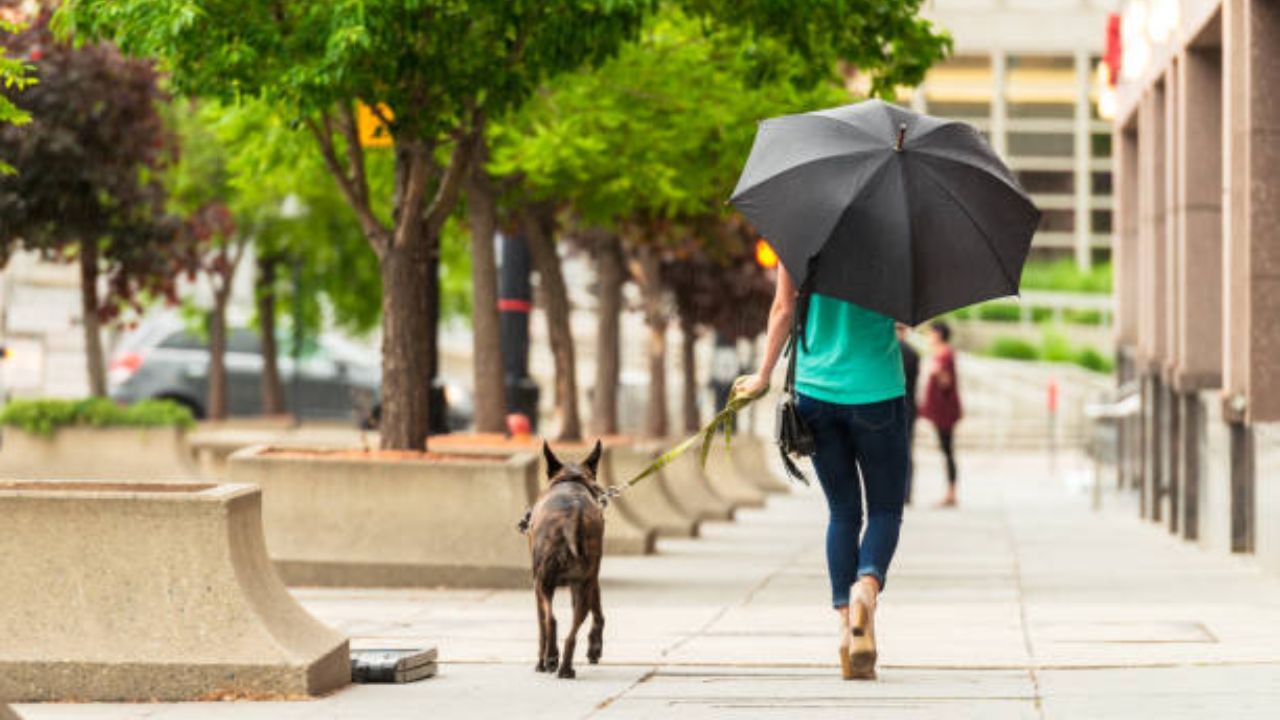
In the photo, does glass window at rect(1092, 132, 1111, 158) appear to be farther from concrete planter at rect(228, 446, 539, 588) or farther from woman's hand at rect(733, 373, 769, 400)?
woman's hand at rect(733, 373, 769, 400)

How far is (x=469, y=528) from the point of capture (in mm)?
14078

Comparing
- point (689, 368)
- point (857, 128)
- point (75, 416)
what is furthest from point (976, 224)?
point (689, 368)

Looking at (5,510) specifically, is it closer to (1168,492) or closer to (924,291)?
(924,291)

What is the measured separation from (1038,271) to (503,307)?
52121 mm

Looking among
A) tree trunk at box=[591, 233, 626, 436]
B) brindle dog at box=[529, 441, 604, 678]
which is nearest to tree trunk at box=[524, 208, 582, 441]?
tree trunk at box=[591, 233, 626, 436]

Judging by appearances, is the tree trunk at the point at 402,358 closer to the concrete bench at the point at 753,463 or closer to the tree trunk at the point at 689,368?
the concrete bench at the point at 753,463

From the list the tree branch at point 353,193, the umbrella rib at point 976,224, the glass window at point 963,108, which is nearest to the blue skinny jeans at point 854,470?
the umbrella rib at point 976,224

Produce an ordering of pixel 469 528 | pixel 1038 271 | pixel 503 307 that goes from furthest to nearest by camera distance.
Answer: pixel 1038 271 < pixel 503 307 < pixel 469 528

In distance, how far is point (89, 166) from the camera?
24.6 metres

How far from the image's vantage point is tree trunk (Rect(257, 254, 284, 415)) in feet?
131

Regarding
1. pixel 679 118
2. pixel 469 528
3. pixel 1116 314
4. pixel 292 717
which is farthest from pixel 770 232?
pixel 1116 314

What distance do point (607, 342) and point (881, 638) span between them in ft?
45.5

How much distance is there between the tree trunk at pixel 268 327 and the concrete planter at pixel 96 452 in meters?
16.0

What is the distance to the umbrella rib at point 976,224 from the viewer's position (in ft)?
31.0
